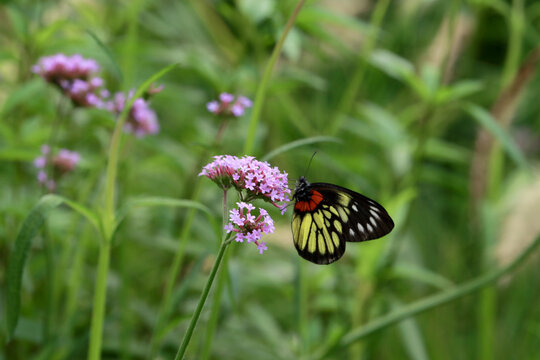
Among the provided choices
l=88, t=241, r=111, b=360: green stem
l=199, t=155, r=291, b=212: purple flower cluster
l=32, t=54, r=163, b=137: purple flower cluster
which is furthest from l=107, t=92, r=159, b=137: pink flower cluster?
l=199, t=155, r=291, b=212: purple flower cluster

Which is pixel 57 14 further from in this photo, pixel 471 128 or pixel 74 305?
pixel 471 128

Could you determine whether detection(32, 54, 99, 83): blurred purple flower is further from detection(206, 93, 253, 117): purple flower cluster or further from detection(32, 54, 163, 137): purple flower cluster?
detection(206, 93, 253, 117): purple flower cluster

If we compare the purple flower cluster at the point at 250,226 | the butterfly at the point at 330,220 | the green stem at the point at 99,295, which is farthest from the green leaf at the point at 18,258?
the butterfly at the point at 330,220

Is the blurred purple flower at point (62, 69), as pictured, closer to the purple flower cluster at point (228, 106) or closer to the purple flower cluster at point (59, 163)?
the purple flower cluster at point (59, 163)

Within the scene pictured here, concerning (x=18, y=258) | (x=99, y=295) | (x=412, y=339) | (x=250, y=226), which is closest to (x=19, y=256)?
(x=18, y=258)

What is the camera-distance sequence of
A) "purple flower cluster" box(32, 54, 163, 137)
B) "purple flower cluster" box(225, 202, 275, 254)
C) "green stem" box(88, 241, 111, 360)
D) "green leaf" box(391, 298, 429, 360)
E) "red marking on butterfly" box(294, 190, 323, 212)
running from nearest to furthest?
1. "purple flower cluster" box(225, 202, 275, 254)
2. "green stem" box(88, 241, 111, 360)
3. "red marking on butterfly" box(294, 190, 323, 212)
4. "purple flower cluster" box(32, 54, 163, 137)
5. "green leaf" box(391, 298, 429, 360)

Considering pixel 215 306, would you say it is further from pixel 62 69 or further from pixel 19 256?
pixel 62 69
